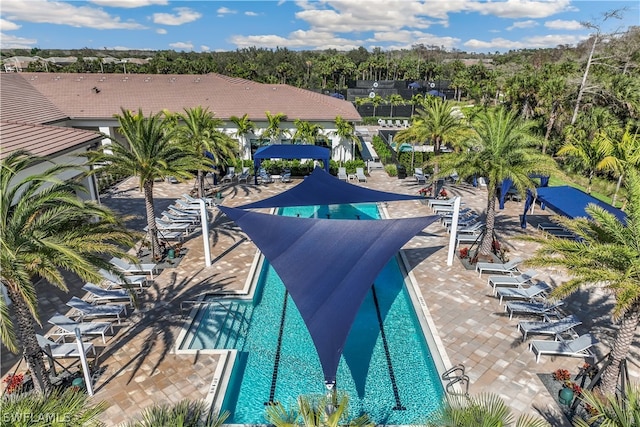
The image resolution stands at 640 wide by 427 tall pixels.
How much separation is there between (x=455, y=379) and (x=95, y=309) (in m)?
9.96

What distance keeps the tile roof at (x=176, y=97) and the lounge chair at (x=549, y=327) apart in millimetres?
20593

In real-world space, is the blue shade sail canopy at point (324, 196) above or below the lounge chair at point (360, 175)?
above

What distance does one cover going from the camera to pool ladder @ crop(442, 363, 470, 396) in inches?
347

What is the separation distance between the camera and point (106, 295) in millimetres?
12180

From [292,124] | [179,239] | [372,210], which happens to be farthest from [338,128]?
[179,239]

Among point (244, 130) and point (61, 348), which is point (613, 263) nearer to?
point (61, 348)

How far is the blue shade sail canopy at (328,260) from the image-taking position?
7824mm

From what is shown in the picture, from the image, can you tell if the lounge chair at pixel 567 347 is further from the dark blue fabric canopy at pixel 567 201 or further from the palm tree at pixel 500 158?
the dark blue fabric canopy at pixel 567 201

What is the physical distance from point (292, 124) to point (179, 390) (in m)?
22.0

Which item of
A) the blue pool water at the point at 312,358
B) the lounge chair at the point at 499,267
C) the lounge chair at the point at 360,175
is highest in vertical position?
the lounge chair at the point at 360,175

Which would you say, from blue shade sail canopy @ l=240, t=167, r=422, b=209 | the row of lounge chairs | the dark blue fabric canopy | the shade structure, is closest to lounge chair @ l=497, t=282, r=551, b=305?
the row of lounge chairs

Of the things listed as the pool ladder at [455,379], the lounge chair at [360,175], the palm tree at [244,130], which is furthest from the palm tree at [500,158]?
the palm tree at [244,130]

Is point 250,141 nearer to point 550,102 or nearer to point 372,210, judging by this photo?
point 372,210

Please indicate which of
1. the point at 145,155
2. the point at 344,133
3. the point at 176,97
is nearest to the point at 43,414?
the point at 145,155
